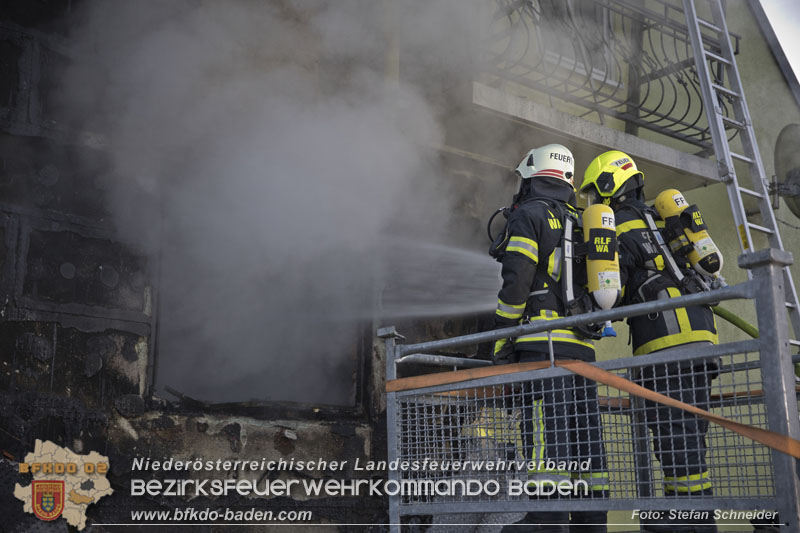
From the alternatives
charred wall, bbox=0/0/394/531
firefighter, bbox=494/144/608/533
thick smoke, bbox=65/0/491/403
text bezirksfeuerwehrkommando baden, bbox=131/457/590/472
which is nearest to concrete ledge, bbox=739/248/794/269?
text bezirksfeuerwehrkommando baden, bbox=131/457/590/472

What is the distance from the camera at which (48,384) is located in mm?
3918

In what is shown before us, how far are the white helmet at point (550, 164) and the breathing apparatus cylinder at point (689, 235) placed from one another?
0.65m

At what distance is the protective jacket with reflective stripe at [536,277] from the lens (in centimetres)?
395

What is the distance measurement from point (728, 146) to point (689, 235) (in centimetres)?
205

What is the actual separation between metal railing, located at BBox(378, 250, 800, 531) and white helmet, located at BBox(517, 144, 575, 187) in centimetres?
118

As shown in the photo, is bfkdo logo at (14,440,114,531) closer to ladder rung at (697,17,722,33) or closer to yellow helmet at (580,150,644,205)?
yellow helmet at (580,150,644,205)

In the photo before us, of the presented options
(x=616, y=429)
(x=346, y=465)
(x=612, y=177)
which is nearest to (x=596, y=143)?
(x=612, y=177)

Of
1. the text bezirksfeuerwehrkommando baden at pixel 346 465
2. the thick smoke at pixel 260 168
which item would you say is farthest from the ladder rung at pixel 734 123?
the text bezirksfeuerwehrkommando baden at pixel 346 465

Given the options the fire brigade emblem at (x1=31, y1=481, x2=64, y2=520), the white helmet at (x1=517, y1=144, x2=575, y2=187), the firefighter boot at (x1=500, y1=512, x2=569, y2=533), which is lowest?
the firefighter boot at (x1=500, y1=512, x2=569, y2=533)

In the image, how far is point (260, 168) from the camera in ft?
16.8

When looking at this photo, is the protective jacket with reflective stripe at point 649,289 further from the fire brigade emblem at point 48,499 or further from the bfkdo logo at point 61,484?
the fire brigade emblem at point 48,499

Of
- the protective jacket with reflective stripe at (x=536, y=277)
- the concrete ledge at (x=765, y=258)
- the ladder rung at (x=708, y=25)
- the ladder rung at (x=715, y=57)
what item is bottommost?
the concrete ledge at (x=765, y=258)

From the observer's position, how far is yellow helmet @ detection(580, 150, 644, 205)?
466 centimetres

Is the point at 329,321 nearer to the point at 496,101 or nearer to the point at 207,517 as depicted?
the point at 207,517
